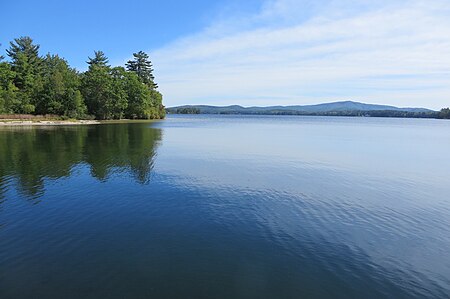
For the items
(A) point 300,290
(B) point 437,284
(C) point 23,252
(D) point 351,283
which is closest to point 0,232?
(C) point 23,252

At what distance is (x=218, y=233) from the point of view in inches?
488

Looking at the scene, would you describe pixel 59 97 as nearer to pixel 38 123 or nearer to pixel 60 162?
pixel 38 123

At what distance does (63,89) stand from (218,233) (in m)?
87.8

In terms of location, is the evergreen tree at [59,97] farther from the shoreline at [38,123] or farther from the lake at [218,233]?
the lake at [218,233]

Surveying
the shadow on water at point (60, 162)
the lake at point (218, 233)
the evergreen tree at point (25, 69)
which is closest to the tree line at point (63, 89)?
the evergreen tree at point (25, 69)

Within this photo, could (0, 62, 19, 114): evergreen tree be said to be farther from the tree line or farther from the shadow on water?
the shadow on water

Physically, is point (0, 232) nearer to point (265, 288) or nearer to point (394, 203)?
point (265, 288)

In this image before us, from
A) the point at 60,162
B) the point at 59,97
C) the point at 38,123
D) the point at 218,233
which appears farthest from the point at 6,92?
the point at 218,233

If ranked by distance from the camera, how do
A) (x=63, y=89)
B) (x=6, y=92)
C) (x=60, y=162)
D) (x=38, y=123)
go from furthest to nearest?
1. (x=63, y=89)
2. (x=38, y=123)
3. (x=6, y=92)
4. (x=60, y=162)

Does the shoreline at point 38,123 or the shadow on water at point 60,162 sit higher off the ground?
the shoreline at point 38,123

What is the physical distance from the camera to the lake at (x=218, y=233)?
880 centimetres

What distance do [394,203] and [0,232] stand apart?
19.7 metres

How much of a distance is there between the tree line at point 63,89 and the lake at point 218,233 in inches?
2620

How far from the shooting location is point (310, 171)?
2572cm
